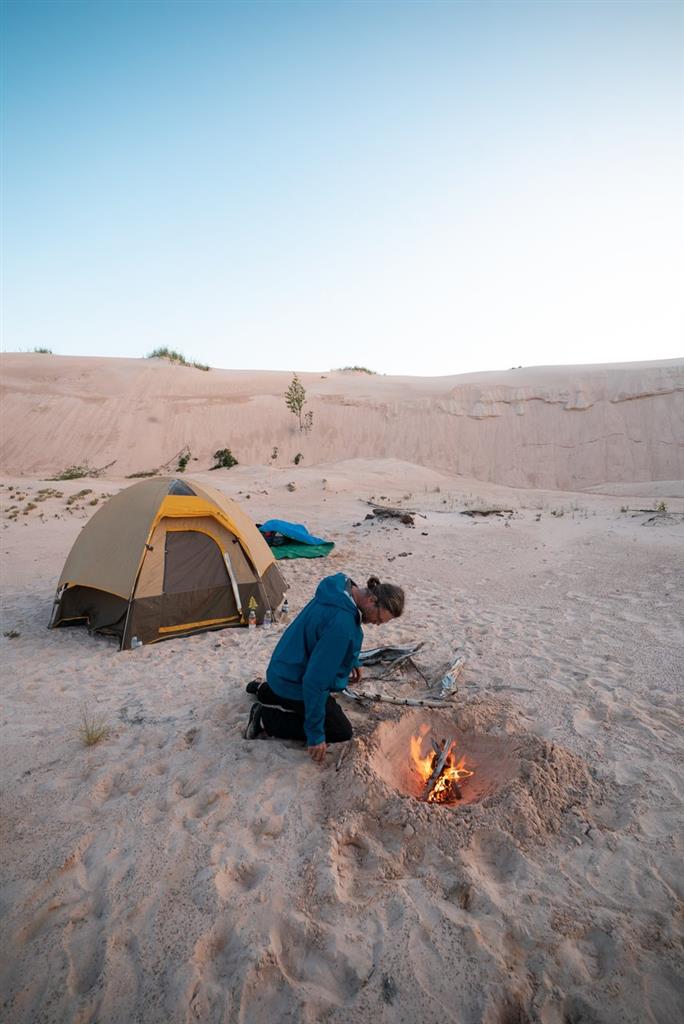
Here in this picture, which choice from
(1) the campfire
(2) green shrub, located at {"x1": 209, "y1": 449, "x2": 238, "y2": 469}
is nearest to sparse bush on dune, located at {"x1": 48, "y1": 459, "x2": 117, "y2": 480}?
(2) green shrub, located at {"x1": 209, "y1": 449, "x2": 238, "y2": 469}

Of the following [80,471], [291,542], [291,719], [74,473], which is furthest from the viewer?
[80,471]

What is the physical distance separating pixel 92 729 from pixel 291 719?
5.16 ft

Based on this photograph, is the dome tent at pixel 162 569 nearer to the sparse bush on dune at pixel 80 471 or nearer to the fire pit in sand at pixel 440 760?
the fire pit in sand at pixel 440 760

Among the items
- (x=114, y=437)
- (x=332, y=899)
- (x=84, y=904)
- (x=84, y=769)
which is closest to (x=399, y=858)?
(x=332, y=899)

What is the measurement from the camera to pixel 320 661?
3146mm

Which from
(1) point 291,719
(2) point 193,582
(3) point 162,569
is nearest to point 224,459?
(2) point 193,582

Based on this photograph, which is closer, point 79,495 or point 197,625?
point 197,625

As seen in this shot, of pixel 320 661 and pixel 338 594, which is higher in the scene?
pixel 338 594

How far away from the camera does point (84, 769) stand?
3.47 m

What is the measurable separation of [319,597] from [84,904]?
195cm

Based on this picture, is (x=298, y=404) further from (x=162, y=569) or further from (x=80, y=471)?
(x=162, y=569)

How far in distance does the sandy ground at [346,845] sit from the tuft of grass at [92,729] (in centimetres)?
9

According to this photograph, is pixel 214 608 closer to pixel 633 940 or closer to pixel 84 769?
pixel 84 769

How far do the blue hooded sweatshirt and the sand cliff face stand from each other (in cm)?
2107
